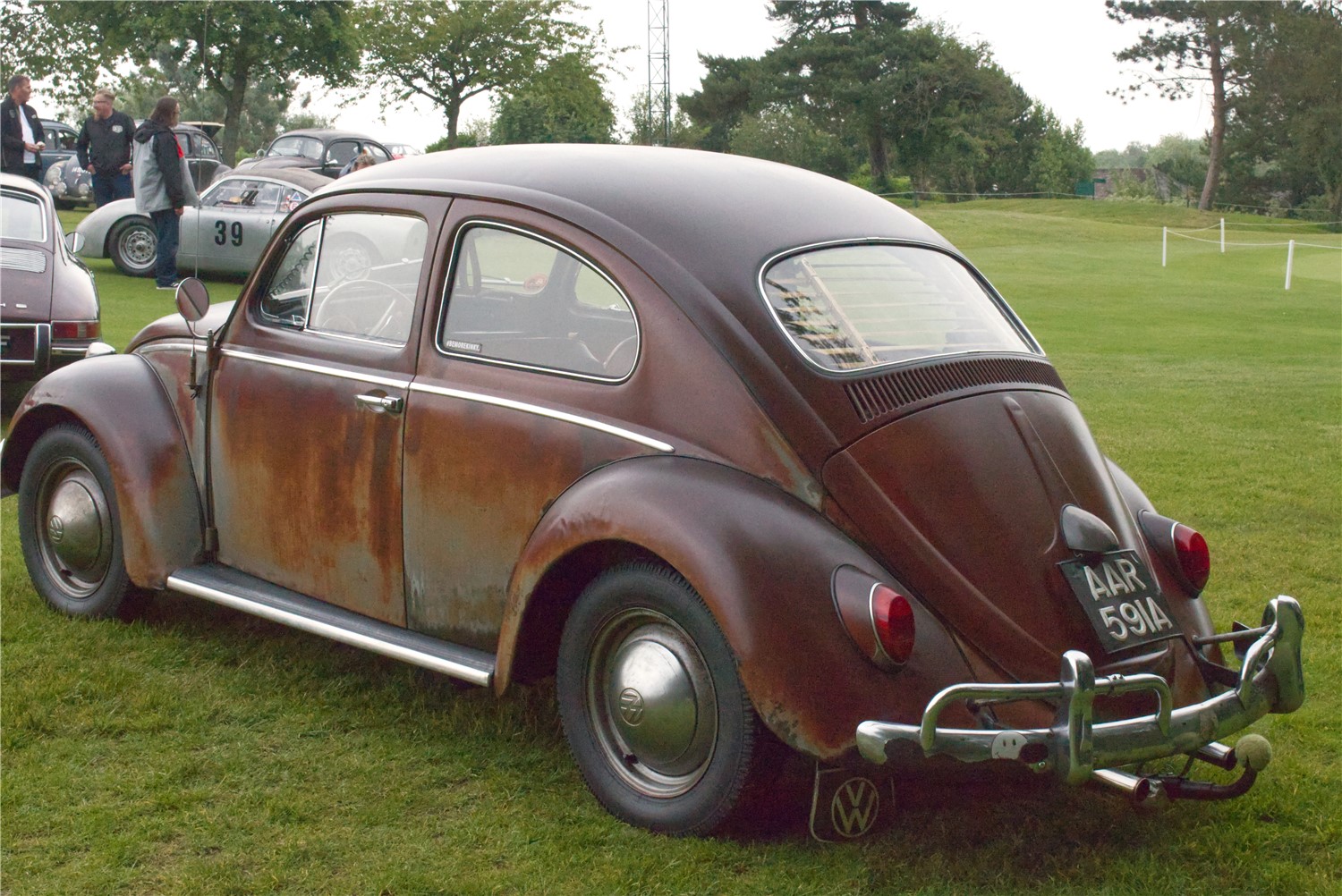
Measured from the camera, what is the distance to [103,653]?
4.71 metres

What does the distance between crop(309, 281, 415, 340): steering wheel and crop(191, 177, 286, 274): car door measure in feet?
41.0

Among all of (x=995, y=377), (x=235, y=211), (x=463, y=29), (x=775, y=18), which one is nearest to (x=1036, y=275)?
(x=235, y=211)

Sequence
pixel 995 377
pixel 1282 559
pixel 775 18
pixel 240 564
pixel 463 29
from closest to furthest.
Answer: pixel 995 377
pixel 240 564
pixel 1282 559
pixel 463 29
pixel 775 18

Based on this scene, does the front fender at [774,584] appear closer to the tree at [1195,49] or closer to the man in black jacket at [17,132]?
the man in black jacket at [17,132]

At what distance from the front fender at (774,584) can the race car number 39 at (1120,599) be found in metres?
0.40

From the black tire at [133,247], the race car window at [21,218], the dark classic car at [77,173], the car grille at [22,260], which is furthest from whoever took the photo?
the dark classic car at [77,173]

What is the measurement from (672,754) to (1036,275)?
972 inches

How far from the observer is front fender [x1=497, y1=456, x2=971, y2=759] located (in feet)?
10.2

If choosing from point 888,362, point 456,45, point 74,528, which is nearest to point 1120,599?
point 888,362

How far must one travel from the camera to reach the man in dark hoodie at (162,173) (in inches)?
551

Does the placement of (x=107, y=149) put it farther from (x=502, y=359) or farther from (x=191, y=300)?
(x=502, y=359)

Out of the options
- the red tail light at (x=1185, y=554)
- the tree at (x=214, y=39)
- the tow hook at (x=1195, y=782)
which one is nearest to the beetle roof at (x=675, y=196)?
the red tail light at (x=1185, y=554)

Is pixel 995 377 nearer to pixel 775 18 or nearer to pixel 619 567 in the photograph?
pixel 619 567

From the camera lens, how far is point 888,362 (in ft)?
12.0
